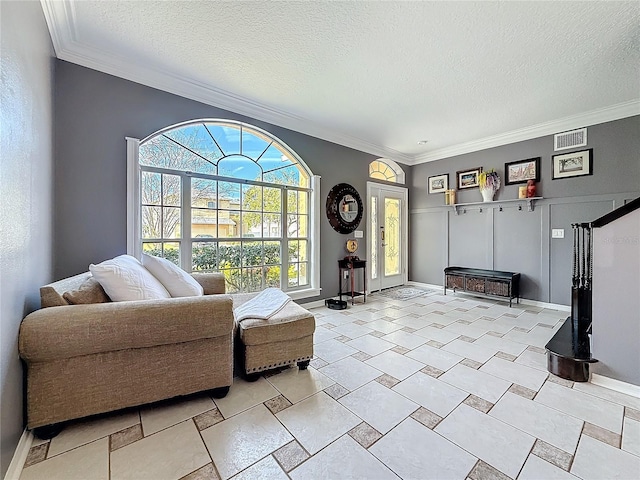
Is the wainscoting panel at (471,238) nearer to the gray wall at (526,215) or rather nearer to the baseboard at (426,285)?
the gray wall at (526,215)

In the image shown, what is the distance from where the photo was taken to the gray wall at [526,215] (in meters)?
3.54

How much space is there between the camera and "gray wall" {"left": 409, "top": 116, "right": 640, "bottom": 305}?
11.6 ft

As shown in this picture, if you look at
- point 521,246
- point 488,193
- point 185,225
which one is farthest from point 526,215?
point 185,225

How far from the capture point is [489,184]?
454 cm

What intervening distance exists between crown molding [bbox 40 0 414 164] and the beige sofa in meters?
1.94

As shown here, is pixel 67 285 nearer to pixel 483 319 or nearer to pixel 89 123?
pixel 89 123

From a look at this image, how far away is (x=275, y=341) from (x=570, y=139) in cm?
477

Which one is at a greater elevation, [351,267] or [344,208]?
[344,208]

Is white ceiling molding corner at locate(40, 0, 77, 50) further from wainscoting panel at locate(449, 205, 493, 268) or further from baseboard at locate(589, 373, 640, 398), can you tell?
wainscoting panel at locate(449, 205, 493, 268)

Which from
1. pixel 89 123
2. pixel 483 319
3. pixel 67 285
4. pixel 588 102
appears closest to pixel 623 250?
pixel 483 319

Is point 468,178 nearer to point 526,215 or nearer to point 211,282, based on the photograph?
point 526,215

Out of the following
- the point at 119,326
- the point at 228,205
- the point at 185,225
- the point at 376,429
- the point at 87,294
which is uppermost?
the point at 228,205

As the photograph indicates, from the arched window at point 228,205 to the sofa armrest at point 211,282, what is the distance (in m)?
0.39

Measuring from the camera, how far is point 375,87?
297 centimetres
